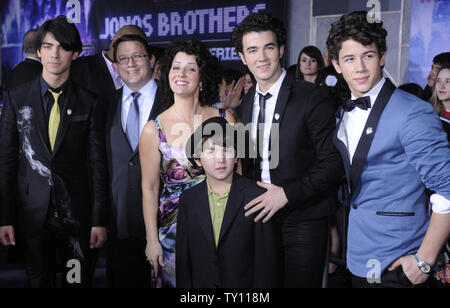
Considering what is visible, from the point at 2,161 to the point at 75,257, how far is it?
0.75 meters

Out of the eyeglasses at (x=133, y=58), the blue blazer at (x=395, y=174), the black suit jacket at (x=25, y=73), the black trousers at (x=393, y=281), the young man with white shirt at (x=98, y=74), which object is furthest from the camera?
the black suit jacket at (x=25, y=73)

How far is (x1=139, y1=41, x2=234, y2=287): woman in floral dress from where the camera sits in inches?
99.3

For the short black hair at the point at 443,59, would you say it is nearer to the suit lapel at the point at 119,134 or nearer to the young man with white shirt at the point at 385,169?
the young man with white shirt at the point at 385,169

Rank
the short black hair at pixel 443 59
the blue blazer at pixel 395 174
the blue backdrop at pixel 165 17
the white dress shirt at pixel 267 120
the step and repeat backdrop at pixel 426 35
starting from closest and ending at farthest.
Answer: the blue blazer at pixel 395 174 → the white dress shirt at pixel 267 120 → the short black hair at pixel 443 59 → the step and repeat backdrop at pixel 426 35 → the blue backdrop at pixel 165 17

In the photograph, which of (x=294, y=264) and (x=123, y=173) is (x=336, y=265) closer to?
(x=294, y=264)

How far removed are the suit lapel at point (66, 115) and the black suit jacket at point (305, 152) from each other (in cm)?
118

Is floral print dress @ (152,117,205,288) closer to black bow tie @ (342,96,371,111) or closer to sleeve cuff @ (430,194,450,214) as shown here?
black bow tie @ (342,96,371,111)

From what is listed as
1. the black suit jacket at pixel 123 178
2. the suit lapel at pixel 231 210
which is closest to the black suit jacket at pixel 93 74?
the black suit jacket at pixel 123 178

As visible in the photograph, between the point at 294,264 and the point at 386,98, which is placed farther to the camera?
the point at 294,264

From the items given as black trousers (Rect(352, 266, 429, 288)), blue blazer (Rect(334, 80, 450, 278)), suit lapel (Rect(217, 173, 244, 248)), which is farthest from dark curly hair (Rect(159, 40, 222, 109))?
black trousers (Rect(352, 266, 429, 288))

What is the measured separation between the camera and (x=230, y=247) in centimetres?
228

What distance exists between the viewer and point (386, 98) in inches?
75.4

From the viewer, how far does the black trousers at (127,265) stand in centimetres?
296

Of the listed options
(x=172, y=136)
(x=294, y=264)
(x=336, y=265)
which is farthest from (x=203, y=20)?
(x=294, y=264)
